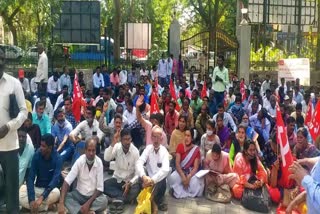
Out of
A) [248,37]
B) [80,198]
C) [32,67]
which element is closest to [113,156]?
[80,198]

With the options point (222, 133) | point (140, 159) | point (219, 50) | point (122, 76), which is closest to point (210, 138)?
point (222, 133)

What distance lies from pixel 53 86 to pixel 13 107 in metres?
7.87

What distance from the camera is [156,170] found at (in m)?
6.28

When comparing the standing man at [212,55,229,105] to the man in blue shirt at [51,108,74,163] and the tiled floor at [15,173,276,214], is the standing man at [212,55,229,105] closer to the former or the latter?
the man in blue shirt at [51,108,74,163]

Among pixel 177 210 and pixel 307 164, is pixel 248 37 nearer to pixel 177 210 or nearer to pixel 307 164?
pixel 177 210

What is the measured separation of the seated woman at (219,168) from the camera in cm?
654

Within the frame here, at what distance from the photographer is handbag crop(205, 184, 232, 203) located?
6.48 meters

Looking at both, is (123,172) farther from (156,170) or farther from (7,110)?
(7,110)

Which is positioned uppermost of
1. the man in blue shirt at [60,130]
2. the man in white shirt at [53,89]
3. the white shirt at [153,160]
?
the man in white shirt at [53,89]

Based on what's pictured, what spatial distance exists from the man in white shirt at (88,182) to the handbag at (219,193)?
160cm

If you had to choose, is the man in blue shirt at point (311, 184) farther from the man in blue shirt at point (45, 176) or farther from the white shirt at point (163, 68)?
the white shirt at point (163, 68)

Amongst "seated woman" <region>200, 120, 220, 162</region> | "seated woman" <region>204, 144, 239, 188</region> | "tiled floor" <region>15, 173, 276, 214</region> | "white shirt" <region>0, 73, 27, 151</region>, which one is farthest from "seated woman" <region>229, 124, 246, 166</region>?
"white shirt" <region>0, 73, 27, 151</region>

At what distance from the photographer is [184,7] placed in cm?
3412

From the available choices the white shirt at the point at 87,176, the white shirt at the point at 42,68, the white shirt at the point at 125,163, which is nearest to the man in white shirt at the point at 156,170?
the white shirt at the point at 125,163
